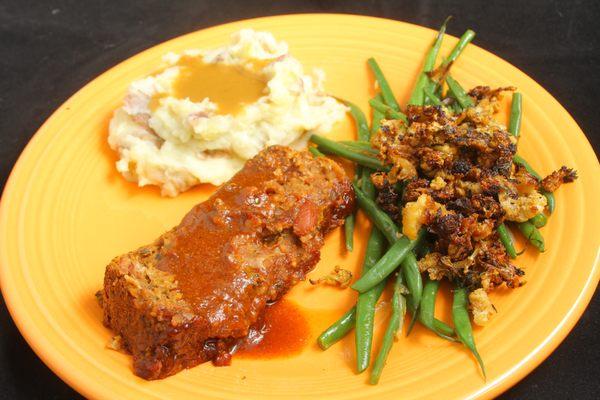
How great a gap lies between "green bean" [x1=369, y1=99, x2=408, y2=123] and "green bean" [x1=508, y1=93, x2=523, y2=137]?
3.08 ft

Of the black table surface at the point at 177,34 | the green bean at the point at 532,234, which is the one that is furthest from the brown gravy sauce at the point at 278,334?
the black table surface at the point at 177,34

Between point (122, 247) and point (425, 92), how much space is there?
3117mm

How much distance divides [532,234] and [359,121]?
6.66ft

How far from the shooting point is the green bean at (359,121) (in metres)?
5.88

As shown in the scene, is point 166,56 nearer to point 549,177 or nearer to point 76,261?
point 76,261

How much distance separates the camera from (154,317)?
4035 millimetres

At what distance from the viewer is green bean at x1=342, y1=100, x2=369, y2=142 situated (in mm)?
5882

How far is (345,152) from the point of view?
18.4 feet

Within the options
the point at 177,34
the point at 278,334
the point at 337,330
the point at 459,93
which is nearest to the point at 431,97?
the point at 459,93

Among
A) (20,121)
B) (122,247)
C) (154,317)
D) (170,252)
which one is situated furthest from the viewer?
(20,121)

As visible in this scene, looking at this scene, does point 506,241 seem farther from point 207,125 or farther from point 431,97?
point 207,125

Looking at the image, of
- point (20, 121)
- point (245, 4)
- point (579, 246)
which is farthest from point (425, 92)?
point (20, 121)

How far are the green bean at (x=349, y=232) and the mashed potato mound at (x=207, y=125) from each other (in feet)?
3.48

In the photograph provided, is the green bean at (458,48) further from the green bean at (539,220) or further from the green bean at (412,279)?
the green bean at (412,279)
